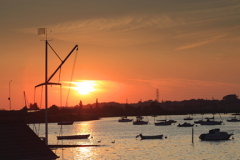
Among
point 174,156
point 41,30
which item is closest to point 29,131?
point 41,30

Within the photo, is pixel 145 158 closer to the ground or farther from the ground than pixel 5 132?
closer to the ground

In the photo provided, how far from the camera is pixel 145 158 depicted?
91562mm

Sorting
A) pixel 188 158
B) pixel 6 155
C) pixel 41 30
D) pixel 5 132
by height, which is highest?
pixel 41 30

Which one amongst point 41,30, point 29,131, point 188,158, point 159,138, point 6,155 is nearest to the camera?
point 6,155

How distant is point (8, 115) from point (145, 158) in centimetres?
6016

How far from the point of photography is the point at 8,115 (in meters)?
37.7

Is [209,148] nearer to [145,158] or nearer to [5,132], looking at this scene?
[145,158]

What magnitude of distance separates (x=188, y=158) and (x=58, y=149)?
3803 centimetres

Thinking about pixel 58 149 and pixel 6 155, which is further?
pixel 58 149

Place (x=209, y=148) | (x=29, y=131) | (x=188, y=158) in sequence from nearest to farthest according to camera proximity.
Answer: (x=29, y=131)
(x=188, y=158)
(x=209, y=148)

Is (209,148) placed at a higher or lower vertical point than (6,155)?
lower

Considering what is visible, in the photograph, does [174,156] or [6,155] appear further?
[174,156]

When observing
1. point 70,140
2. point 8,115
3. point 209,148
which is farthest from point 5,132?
point 70,140

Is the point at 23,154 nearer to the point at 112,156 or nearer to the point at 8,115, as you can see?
the point at 8,115
